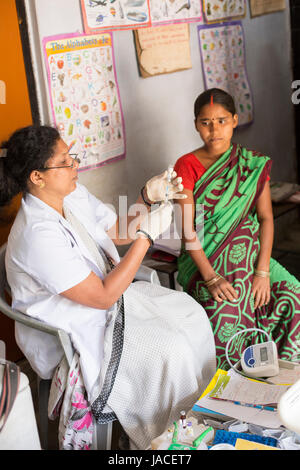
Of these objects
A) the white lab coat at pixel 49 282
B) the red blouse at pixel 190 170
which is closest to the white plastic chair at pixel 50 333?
the white lab coat at pixel 49 282

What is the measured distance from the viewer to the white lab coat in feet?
6.24

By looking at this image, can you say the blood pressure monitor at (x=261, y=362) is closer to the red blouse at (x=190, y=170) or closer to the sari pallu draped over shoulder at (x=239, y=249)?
the sari pallu draped over shoulder at (x=239, y=249)

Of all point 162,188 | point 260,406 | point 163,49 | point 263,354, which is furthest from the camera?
point 163,49

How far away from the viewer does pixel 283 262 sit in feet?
13.3

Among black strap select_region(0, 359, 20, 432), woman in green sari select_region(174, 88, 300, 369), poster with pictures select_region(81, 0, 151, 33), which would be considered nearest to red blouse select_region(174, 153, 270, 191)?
woman in green sari select_region(174, 88, 300, 369)

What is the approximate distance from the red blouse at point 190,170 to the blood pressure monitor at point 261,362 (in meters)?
0.84

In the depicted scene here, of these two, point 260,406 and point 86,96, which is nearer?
point 260,406

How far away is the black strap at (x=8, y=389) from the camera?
161cm

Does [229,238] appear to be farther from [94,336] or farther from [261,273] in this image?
[94,336]

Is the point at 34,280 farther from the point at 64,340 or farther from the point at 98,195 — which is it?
the point at 98,195

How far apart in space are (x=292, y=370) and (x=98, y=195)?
1.37 metres

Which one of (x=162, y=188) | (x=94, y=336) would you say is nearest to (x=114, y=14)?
(x=162, y=188)

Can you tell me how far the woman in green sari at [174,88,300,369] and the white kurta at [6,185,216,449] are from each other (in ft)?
1.42

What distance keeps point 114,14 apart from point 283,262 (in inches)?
81.2
